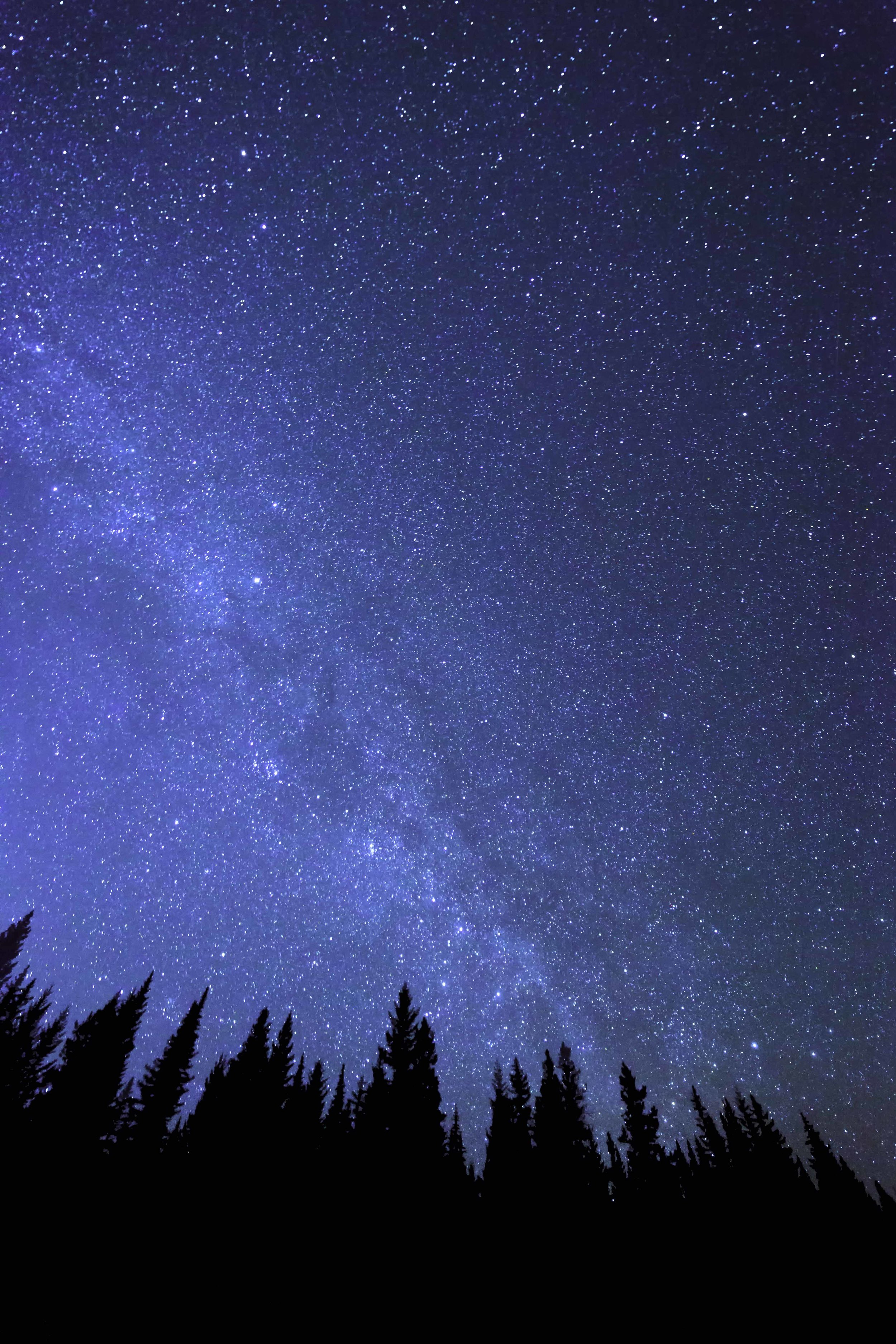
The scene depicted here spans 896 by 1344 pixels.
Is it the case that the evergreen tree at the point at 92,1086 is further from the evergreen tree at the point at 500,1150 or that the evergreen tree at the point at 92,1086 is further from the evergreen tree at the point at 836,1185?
the evergreen tree at the point at 836,1185

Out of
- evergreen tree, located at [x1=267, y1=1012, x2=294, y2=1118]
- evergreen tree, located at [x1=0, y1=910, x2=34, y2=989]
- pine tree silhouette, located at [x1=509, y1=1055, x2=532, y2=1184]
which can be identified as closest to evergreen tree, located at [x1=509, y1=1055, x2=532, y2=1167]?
pine tree silhouette, located at [x1=509, y1=1055, x2=532, y2=1184]

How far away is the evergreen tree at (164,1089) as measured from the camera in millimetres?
32188

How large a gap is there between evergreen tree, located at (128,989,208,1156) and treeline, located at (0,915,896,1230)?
8cm

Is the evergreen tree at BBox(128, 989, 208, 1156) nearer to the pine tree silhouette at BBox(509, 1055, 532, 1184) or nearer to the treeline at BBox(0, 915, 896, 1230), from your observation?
the treeline at BBox(0, 915, 896, 1230)

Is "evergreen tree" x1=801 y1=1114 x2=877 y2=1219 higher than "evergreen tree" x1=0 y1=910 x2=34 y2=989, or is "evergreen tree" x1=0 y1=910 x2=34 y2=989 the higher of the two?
"evergreen tree" x1=0 y1=910 x2=34 y2=989

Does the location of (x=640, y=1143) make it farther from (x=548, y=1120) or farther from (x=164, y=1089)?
(x=164, y=1089)

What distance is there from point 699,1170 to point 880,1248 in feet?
42.7

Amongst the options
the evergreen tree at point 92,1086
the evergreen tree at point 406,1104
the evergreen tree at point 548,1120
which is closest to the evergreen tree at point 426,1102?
the evergreen tree at point 406,1104

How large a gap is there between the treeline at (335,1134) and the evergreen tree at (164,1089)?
0.08 m

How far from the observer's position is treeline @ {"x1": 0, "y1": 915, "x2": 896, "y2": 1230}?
30094 mm

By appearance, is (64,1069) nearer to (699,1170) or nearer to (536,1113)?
(536,1113)

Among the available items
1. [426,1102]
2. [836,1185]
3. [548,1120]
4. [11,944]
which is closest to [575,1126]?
[548,1120]

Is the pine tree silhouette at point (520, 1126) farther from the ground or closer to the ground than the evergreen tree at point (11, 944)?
closer to the ground

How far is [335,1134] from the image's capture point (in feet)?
129
